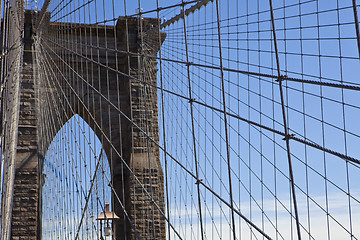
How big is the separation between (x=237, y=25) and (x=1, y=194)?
3.90 meters

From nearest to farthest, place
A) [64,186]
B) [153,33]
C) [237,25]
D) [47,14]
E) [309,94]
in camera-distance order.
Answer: [309,94], [237,25], [64,186], [47,14], [153,33]

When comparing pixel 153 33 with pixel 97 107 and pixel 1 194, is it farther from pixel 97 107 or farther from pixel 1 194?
pixel 1 194

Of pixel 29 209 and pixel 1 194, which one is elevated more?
pixel 29 209

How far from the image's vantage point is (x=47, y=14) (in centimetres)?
945

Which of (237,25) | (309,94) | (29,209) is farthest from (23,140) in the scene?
(309,94)

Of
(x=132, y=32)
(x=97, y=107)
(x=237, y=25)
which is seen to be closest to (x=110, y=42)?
(x=132, y=32)

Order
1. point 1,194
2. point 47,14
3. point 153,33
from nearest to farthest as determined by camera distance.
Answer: point 1,194, point 47,14, point 153,33

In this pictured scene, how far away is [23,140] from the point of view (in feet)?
33.5

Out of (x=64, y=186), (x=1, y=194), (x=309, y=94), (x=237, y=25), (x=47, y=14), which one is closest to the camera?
(x=1, y=194)

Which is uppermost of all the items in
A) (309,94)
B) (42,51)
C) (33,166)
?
(42,51)

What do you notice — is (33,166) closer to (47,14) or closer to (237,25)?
(47,14)

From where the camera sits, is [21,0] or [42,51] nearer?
[21,0]

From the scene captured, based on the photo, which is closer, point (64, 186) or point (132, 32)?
point (64, 186)

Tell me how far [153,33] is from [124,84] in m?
1.16
